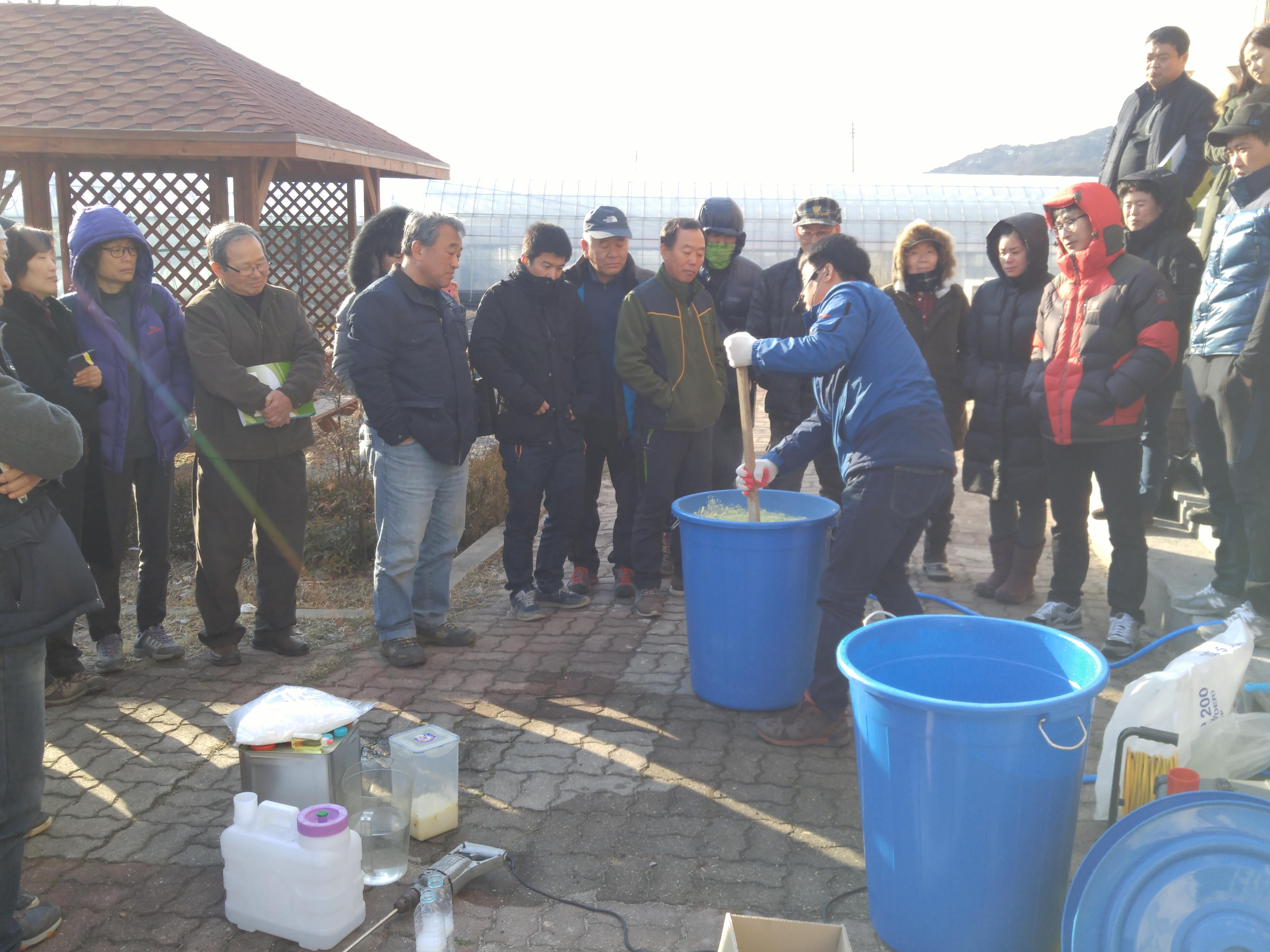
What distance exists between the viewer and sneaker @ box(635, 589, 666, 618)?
5215 millimetres

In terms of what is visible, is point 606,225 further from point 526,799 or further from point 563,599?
point 526,799

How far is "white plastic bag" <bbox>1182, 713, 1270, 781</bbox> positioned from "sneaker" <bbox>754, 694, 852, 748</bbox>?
1359 mm

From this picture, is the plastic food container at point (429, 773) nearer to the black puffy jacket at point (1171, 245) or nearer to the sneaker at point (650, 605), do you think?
the sneaker at point (650, 605)

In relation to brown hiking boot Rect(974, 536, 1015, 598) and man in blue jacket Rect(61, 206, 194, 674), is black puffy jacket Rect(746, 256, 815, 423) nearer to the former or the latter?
brown hiking boot Rect(974, 536, 1015, 598)

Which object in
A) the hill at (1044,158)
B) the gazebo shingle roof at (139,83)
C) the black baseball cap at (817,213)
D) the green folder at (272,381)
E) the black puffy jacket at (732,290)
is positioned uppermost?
the hill at (1044,158)

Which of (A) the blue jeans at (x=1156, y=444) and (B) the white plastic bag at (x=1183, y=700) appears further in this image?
(A) the blue jeans at (x=1156, y=444)

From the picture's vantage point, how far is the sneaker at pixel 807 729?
3.67 m

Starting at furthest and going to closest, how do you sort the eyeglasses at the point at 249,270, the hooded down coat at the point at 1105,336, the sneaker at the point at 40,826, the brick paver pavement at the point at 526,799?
the eyeglasses at the point at 249,270 → the hooded down coat at the point at 1105,336 → the sneaker at the point at 40,826 → the brick paver pavement at the point at 526,799

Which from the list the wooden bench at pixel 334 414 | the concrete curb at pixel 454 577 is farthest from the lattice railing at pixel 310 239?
the concrete curb at pixel 454 577

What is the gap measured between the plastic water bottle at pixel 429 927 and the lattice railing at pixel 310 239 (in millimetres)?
9699

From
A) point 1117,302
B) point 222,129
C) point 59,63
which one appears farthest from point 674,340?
point 59,63

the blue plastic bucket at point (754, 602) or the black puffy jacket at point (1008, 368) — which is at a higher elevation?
the black puffy jacket at point (1008, 368)

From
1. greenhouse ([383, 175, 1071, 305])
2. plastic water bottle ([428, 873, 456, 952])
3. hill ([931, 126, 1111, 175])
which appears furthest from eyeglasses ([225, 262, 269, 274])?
hill ([931, 126, 1111, 175])

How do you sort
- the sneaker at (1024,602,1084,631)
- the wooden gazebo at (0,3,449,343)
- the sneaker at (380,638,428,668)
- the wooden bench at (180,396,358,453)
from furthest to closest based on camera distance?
the wooden gazebo at (0,3,449,343), the wooden bench at (180,396,358,453), the sneaker at (1024,602,1084,631), the sneaker at (380,638,428,668)
